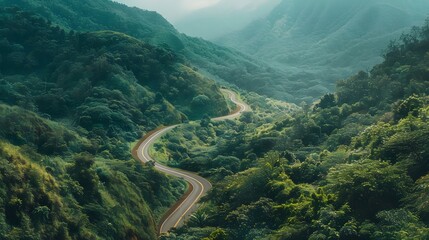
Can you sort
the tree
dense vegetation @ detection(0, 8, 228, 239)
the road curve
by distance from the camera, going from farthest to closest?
the road curve, dense vegetation @ detection(0, 8, 228, 239), the tree

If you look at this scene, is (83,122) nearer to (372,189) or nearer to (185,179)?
(185,179)

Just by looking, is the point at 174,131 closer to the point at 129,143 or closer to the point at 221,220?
the point at 129,143

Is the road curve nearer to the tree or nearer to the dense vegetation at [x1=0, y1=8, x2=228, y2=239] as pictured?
the dense vegetation at [x1=0, y1=8, x2=228, y2=239]

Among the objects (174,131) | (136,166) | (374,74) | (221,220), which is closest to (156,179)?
(136,166)

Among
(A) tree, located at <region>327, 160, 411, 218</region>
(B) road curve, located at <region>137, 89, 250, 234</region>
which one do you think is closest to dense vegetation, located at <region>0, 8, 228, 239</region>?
(B) road curve, located at <region>137, 89, 250, 234</region>

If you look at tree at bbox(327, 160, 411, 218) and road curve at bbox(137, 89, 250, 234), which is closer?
tree at bbox(327, 160, 411, 218)

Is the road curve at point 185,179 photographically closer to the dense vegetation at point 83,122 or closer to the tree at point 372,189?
the dense vegetation at point 83,122
